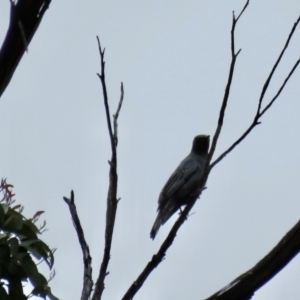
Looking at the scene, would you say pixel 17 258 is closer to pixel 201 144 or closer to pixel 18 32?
pixel 18 32

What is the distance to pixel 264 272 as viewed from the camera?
1.86 m

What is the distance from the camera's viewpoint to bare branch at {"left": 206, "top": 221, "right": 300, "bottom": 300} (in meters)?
1.84

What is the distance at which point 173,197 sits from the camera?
6.86 meters

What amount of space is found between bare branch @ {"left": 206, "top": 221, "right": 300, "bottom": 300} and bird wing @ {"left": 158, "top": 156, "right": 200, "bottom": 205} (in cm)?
495

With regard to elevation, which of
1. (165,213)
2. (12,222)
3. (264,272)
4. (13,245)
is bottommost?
(264,272)

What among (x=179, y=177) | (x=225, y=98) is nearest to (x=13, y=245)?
(x=225, y=98)

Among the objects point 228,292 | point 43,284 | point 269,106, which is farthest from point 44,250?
point 269,106

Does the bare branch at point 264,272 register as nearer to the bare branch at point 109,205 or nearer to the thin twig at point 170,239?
the thin twig at point 170,239

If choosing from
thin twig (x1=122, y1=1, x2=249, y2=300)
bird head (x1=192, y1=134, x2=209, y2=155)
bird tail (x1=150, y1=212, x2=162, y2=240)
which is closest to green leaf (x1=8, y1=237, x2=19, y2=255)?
thin twig (x1=122, y1=1, x2=249, y2=300)

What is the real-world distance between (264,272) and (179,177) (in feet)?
17.2

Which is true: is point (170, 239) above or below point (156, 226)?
below

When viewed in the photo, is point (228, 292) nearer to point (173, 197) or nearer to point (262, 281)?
point (262, 281)

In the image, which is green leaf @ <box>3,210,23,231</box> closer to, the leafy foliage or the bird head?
the leafy foliage

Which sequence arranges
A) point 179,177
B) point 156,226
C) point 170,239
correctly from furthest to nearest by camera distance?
1. point 179,177
2. point 156,226
3. point 170,239
